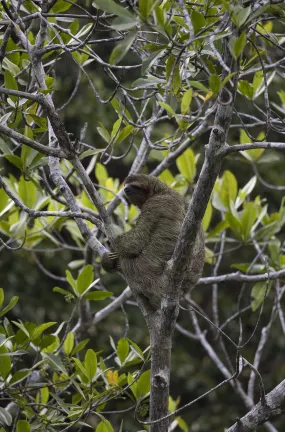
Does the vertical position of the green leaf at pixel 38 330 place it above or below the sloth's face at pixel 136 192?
below

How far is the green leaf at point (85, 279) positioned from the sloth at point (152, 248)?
3.3 inches

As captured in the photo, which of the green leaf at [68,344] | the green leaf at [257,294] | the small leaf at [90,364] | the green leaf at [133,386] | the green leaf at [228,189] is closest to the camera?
the small leaf at [90,364]

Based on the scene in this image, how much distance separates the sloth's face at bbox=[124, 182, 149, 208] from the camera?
396 cm

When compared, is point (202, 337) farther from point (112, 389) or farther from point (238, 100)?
point (238, 100)

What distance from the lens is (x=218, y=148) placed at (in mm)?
2309

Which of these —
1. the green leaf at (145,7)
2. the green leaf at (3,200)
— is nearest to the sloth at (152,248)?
the green leaf at (3,200)

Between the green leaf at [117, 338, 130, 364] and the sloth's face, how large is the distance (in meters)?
0.89

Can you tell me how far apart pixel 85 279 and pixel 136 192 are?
716 mm

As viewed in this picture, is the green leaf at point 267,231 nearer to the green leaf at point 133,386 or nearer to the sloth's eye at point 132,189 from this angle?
the sloth's eye at point 132,189

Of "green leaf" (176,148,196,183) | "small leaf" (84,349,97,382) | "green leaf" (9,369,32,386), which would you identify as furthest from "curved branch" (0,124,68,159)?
"green leaf" (176,148,196,183)

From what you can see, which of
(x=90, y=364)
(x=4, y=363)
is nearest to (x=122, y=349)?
(x=90, y=364)

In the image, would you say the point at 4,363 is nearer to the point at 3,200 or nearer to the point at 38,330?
the point at 38,330

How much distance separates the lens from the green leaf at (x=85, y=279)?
11.4ft

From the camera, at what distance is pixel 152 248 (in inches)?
137
